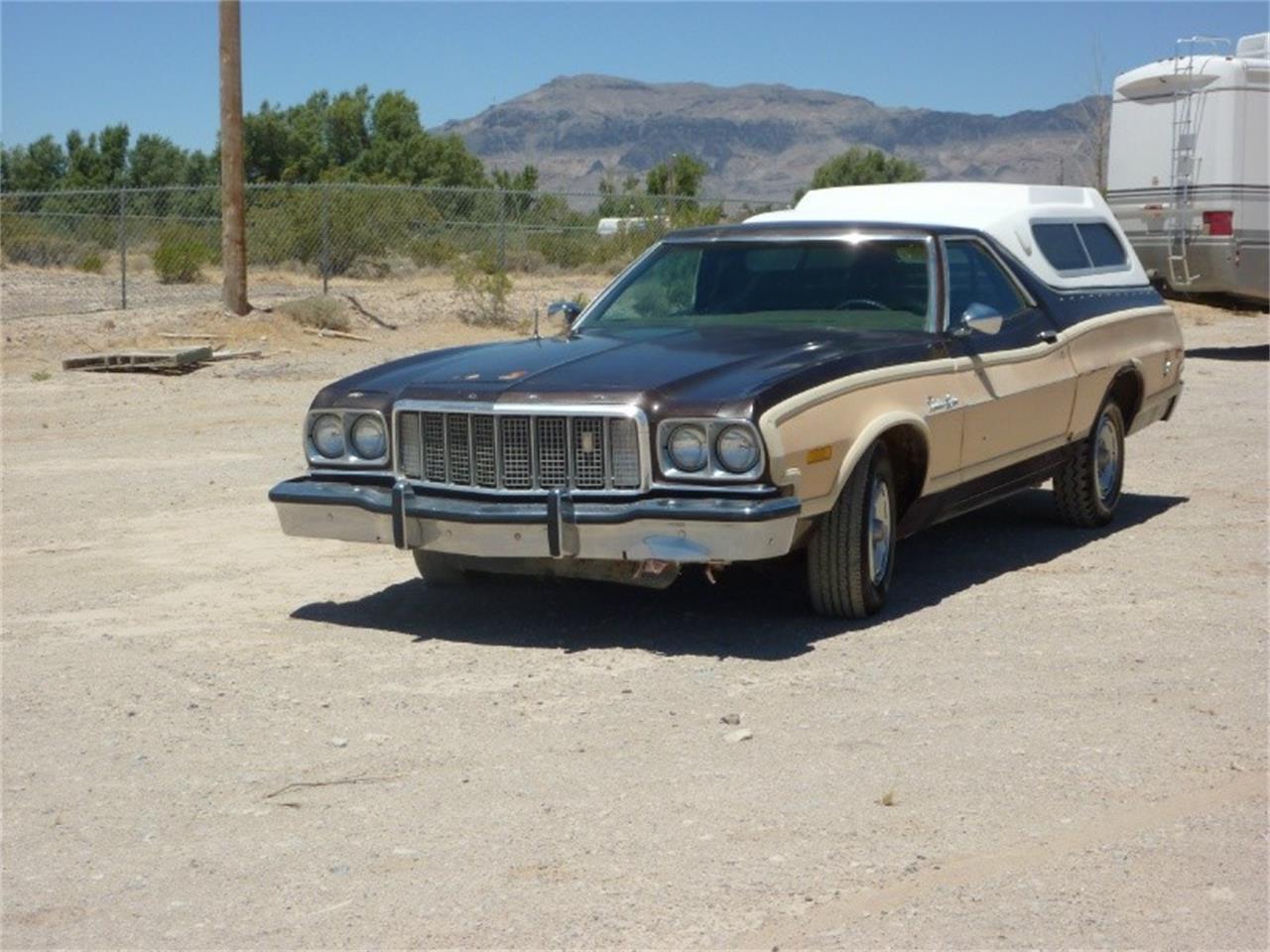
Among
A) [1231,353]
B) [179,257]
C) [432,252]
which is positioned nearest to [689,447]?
[1231,353]

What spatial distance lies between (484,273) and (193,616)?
766 inches

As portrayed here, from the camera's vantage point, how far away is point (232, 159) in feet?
75.4

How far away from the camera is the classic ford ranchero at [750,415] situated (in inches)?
275

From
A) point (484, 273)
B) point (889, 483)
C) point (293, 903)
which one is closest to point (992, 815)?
point (293, 903)

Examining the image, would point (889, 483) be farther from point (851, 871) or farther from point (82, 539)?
point (82, 539)

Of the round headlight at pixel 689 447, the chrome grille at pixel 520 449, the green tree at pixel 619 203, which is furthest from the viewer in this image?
the green tree at pixel 619 203

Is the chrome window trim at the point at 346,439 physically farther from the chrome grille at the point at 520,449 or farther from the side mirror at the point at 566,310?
the side mirror at the point at 566,310

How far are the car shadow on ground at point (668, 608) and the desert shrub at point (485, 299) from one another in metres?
16.3

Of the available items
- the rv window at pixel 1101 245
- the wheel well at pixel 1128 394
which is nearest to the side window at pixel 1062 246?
the rv window at pixel 1101 245

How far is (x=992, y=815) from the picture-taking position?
5.30 m

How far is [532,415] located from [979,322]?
2223 mm

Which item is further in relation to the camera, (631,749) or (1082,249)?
(1082,249)

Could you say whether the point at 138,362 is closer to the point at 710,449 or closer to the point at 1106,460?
the point at 1106,460

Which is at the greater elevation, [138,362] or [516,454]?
[516,454]
